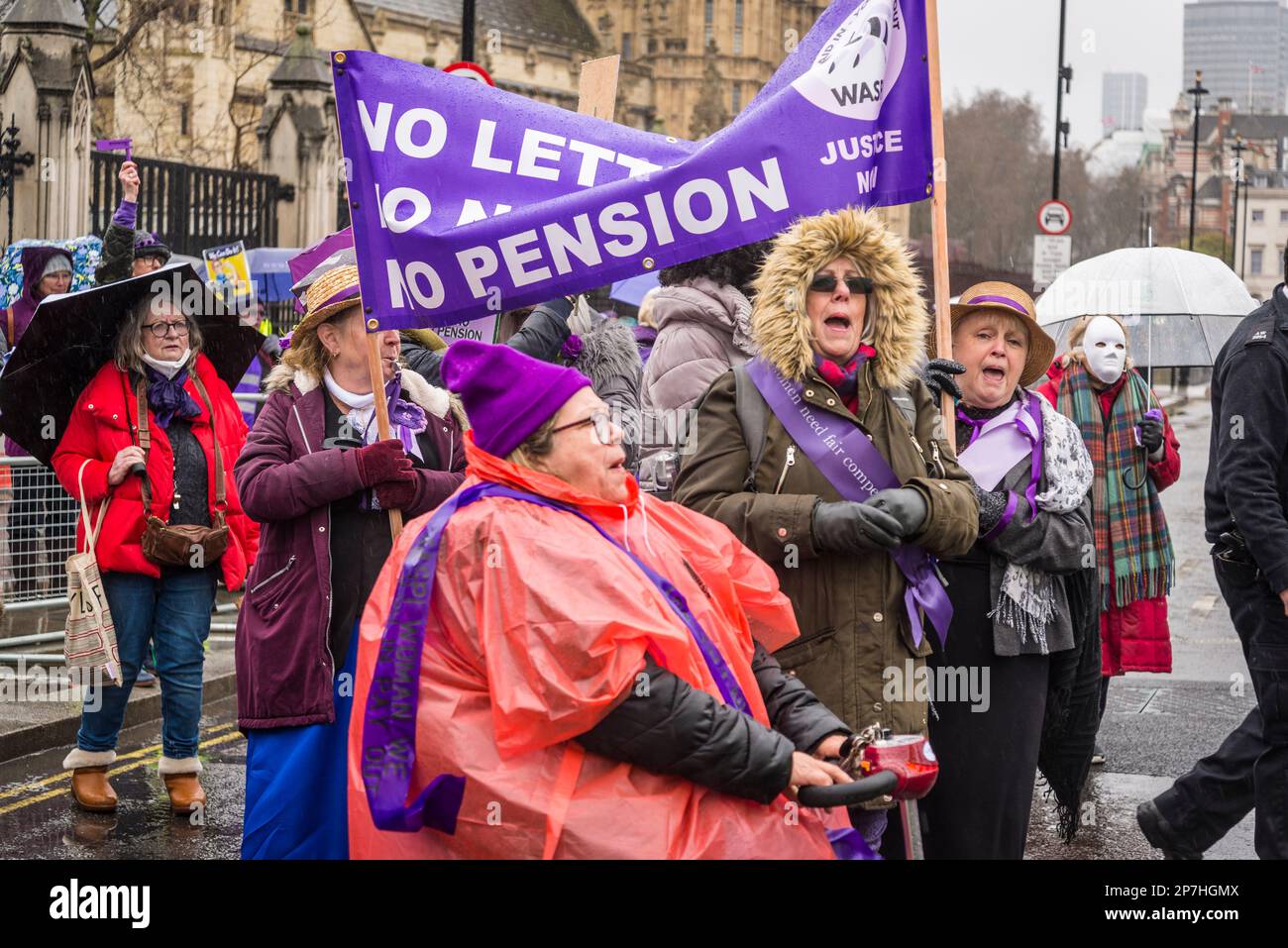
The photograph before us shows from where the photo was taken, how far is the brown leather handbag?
6.88 metres

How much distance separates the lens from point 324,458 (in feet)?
16.9

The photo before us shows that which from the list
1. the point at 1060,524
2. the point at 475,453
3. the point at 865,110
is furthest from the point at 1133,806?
the point at 475,453

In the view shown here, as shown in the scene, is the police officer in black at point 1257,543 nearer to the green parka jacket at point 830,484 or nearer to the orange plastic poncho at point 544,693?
the green parka jacket at point 830,484

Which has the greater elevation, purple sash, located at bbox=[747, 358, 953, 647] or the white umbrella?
the white umbrella

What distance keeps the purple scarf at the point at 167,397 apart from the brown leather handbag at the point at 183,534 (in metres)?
0.04

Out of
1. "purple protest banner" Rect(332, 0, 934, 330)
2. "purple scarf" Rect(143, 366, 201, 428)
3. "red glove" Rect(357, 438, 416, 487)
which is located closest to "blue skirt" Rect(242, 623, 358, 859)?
"red glove" Rect(357, 438, 416, 487)

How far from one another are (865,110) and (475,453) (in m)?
2.05

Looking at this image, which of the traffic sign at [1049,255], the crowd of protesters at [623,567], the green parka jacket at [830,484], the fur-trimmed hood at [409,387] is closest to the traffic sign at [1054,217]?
the traffic sign at [1049,255]

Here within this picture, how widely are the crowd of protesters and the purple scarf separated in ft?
0.04

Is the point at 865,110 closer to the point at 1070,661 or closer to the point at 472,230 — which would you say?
the point at 472,230

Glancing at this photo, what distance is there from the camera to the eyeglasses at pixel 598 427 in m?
3.81

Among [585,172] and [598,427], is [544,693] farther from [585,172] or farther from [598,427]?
[585,172]

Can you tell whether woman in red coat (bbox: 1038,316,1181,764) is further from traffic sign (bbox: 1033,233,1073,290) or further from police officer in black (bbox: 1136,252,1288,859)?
traffic sign (bbox: 1033,233,1073,290)
